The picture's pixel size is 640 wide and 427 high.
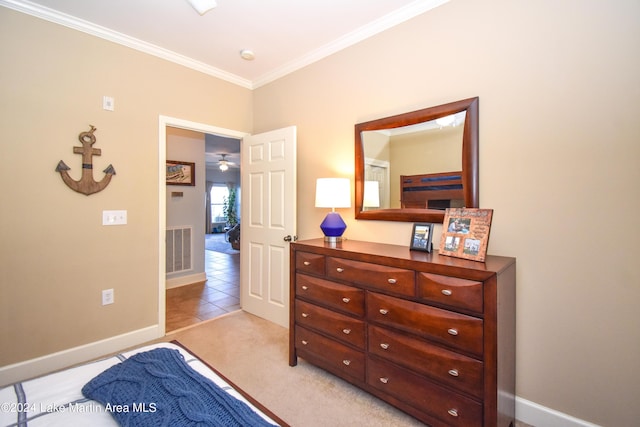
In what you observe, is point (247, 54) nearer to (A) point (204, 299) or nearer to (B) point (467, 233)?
(B) point (467, 233)

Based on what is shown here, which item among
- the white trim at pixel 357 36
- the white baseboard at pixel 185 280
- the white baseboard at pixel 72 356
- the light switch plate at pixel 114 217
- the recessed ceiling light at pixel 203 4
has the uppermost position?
the white trim at pixel 357 36

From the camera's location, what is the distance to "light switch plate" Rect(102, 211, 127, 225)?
250cm

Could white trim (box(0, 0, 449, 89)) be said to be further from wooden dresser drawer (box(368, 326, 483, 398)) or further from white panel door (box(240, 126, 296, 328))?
wooden dresser drawer (box(368, 326, 483, 398))

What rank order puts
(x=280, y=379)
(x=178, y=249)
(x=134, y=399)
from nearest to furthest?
1. (x=134, y=399)
2. (x=280, y=379)
3. (x=178, y=249)

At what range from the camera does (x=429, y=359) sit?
1.54 metres

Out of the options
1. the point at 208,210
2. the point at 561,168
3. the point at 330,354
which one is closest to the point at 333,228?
the point at 330,354

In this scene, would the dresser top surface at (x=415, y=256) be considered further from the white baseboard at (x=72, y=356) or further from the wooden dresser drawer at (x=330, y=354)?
the white baseboard at (x=72, y=356)

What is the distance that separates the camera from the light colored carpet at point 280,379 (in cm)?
175

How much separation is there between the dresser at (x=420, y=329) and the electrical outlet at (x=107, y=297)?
181 cm

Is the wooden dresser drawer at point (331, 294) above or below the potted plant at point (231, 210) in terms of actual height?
below

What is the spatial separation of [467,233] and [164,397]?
163cm

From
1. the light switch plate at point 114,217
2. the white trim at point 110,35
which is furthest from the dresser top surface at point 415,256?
the white trim at point 110,35

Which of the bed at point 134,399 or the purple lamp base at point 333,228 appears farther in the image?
the purple lamp base at point 333,228

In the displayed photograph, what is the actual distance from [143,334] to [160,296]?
0.36m
